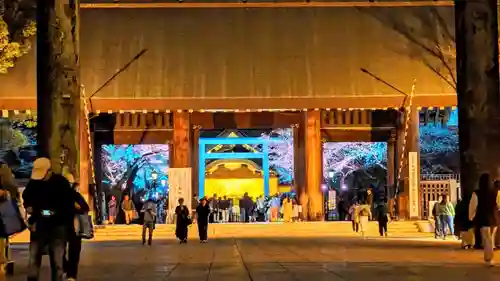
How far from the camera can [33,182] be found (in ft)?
31.8

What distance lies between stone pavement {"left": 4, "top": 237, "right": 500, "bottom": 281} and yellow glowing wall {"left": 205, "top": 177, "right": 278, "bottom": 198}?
2091cm

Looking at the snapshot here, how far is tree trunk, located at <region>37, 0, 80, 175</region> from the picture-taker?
18.8 m

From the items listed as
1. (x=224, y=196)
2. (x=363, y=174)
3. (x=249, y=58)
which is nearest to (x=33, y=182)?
(x=249, y=58)

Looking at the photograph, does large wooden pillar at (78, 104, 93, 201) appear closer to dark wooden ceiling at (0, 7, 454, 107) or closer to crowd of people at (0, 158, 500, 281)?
dark wooden ceiling at (0, 7, 454, 107)

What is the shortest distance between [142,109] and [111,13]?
16.6ft

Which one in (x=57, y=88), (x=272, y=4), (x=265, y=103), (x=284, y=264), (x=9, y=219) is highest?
(x=272, y=4)

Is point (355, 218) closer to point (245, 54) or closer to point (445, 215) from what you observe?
point (445, 215)

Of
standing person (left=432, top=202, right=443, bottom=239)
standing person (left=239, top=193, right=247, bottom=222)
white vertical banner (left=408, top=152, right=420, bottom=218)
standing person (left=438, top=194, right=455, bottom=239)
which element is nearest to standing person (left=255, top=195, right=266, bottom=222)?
standing person (left=239, top=193, right=247, bottom=222)

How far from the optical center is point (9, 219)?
11.5 metres

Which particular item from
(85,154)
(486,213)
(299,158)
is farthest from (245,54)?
(486,213)

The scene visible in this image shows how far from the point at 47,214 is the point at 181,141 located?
75.0ft

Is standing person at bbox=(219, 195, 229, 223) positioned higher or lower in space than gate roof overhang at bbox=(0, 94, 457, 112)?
lower

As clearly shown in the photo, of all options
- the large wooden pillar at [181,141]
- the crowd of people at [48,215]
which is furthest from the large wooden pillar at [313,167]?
the crowd of people at [48,215]

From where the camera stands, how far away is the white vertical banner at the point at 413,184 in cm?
3048
